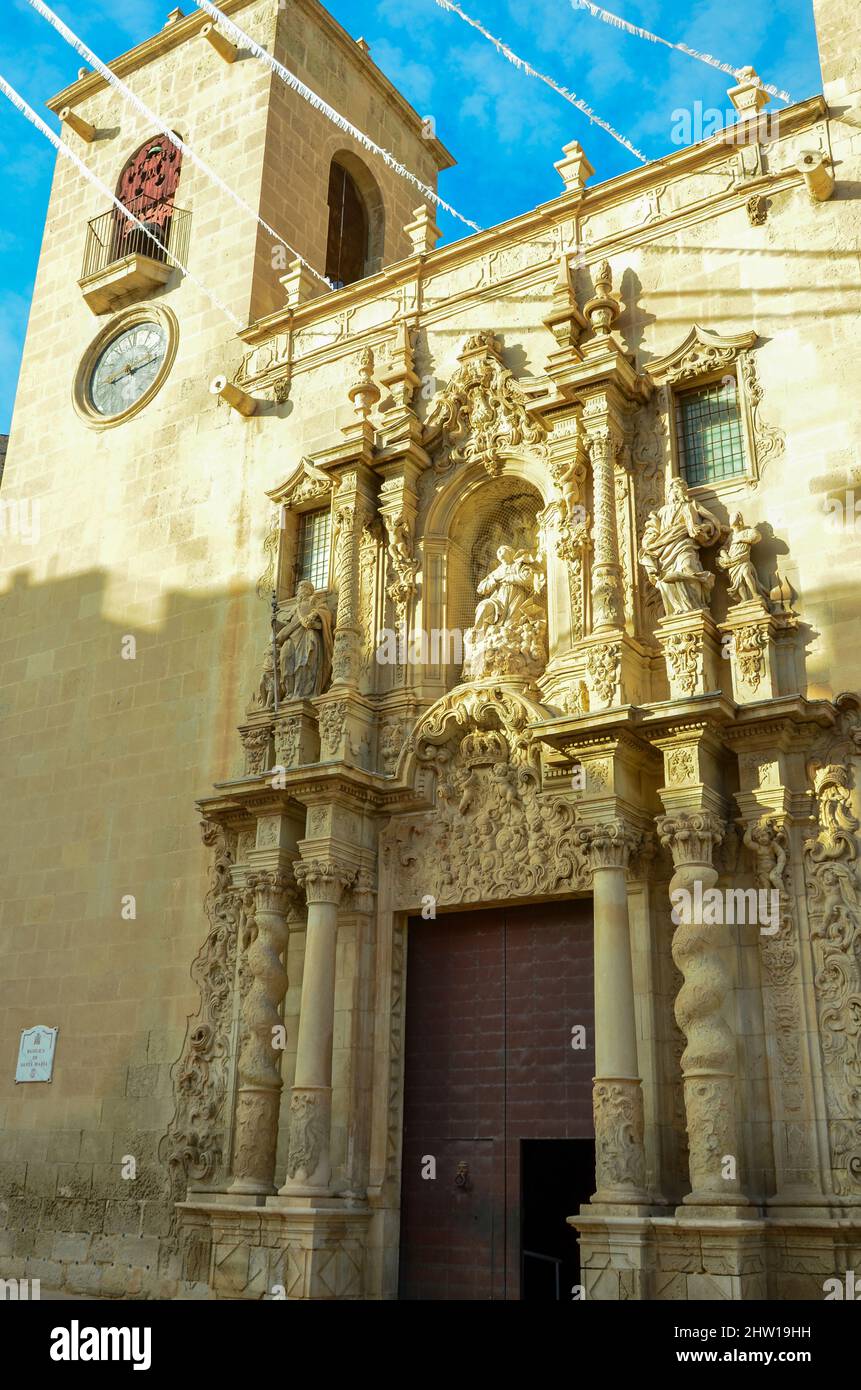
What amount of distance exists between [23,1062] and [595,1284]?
9171 mm

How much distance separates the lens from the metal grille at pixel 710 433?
46.6ft

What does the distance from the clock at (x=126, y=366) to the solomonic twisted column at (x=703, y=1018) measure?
40.5 feet

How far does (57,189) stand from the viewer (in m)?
23.8

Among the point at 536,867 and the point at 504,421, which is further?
the point at 504,421

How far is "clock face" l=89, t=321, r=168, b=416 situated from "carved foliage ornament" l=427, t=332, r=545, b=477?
6.28 m

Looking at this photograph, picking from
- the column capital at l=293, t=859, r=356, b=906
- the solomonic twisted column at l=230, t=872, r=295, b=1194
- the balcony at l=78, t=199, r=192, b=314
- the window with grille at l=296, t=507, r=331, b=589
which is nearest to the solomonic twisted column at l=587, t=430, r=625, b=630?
the column capital at l=293, t=859, r=356, b=906

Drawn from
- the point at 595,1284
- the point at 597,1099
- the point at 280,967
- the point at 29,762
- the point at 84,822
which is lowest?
the point at 595,1284

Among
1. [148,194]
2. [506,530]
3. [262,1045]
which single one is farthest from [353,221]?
[262,1045]

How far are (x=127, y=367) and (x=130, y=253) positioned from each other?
1937 mm

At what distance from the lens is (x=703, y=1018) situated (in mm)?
11484

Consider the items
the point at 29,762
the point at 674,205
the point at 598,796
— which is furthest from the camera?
the point at 29,762

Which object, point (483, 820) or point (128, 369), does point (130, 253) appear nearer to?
point (128, 369)

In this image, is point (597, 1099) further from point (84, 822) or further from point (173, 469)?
point (173, 469)

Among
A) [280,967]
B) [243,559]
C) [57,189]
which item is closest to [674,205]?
[243,559]
